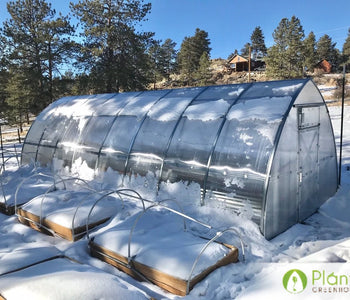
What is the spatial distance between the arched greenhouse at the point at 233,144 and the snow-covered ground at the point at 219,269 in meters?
0.36

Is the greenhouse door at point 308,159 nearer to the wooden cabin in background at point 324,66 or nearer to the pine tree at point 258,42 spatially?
the wooden cabin in background at point 324,66

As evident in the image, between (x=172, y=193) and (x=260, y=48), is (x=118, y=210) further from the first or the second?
(x=260, y=48)

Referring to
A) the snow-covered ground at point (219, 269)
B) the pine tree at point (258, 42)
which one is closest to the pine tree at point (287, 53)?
the snow-covered ground at point (219, 269)

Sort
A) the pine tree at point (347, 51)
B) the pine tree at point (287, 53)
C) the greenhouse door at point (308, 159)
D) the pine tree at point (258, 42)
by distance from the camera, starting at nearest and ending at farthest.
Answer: the greenhouse door at point (308, 159) < the pine tree at point (287, 53) < the pine tree at point (347, 51) < the pine tree at point (258, 42)

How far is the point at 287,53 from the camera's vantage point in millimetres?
32688

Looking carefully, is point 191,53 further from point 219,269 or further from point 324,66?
point 219,269

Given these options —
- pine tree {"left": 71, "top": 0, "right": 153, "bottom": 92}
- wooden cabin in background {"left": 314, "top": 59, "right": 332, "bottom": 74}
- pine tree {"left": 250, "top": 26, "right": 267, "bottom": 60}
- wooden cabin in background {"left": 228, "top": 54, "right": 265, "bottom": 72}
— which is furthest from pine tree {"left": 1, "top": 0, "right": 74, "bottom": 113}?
pine tree {"left": 250, "top": 26, "right": 267, "bottom": 60}

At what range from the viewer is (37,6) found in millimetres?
22312

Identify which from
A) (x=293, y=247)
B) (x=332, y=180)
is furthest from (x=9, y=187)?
(x=332, y=180)

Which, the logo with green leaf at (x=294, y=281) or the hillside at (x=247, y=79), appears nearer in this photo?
the logo with green leaf at (x=294, y=281)

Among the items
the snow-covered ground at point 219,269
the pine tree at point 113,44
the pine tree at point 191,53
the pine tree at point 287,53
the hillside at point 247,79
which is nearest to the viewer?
the snow-covered ground at point 219,269

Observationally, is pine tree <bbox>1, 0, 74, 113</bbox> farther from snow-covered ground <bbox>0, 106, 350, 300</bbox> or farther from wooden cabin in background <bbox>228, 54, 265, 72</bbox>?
wooden cabin in background <bbox>228, 54, 265, 72</bbox>

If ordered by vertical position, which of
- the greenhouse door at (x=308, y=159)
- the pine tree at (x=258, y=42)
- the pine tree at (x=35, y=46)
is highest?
the pine tree at (x=258, y=42)

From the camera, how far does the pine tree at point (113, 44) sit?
20.7 m
